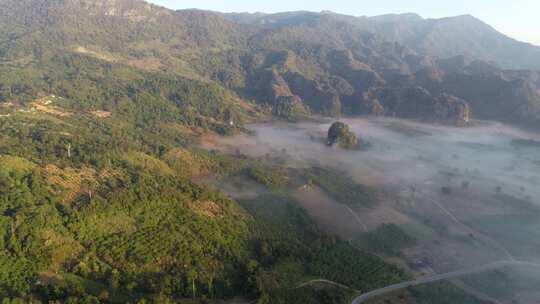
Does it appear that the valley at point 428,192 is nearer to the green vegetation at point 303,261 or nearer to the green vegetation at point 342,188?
the green vegetation at point 342,188

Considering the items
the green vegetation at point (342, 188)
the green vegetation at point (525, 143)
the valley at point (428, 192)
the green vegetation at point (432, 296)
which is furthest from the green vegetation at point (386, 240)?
the green vegetation at point (525, 143)

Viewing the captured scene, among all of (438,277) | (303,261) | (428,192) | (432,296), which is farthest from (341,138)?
(432,296)

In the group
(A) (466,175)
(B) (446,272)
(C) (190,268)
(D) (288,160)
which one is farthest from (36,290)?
(A) (466,175)

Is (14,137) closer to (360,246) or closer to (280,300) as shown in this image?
(280,300)

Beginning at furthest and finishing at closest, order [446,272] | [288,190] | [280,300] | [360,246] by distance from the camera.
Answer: [288,190]
[360,246]
[446,272]
[280,300]

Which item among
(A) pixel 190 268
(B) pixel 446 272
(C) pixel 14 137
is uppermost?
(C) pixel 14 137

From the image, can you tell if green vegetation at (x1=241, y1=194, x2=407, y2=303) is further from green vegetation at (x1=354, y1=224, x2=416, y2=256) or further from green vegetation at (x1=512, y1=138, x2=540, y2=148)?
green vegetation at (x1=512, y1=138, x2=540, y2=148)

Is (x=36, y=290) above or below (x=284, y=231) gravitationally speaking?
above
